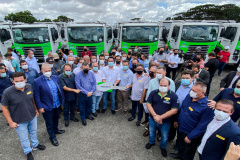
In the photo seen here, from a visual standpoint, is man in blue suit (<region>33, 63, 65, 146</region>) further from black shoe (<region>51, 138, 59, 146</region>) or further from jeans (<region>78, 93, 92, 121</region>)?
jeans (<region>78, 93, 92, 121</region>)

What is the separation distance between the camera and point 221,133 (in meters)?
1.95

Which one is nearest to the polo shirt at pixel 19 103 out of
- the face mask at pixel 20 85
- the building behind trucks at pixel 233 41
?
the face mask at pixel 20 85

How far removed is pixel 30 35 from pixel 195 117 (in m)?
9.65

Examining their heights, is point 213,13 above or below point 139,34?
above

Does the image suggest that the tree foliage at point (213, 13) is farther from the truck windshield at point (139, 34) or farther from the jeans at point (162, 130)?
the jeans at point (162, 130)

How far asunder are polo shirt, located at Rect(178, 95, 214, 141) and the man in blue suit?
2715mm

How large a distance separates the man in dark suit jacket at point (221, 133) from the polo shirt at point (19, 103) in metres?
3.16

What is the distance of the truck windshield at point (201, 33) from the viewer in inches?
328

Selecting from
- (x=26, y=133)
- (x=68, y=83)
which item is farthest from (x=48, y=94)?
(x=26, y=133)

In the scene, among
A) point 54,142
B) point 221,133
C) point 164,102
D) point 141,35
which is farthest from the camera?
point 141,35

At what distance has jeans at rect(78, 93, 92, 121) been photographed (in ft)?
13.3

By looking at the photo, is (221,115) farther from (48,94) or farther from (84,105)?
(84,105)

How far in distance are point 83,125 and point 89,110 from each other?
0.47m

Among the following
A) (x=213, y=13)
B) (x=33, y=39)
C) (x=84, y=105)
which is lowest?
(x=84, y=105)
